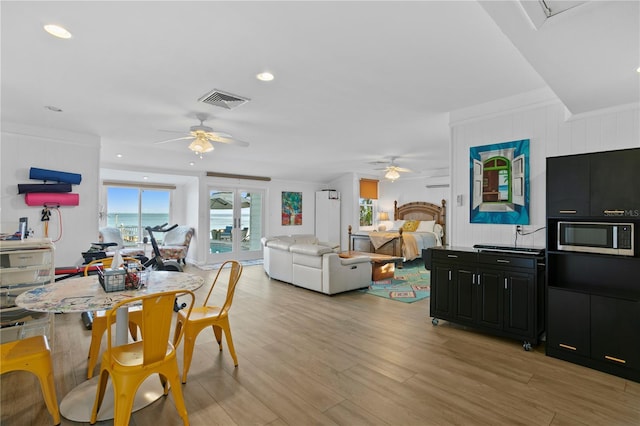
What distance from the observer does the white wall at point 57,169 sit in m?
4.33

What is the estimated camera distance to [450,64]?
9.25ft

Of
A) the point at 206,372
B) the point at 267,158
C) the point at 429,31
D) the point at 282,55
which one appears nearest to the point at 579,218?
the point at 429,31

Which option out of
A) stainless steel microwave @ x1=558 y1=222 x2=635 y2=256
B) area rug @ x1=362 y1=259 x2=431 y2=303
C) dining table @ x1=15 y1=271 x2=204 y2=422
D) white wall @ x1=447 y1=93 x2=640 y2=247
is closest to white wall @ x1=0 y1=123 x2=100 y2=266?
dining table @ x1=15 y1=271 x2=204 y2=422

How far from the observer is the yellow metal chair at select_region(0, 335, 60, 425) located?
1.93 metres

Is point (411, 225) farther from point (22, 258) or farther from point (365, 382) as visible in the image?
point (22, 258)

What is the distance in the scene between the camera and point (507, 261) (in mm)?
3271

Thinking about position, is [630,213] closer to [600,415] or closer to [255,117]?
A: [600,415]

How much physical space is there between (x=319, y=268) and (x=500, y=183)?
2921mm

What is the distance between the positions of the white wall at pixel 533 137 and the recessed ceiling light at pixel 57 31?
13.2 ft

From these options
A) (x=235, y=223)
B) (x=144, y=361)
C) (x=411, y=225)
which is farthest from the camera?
(x=411, y=225)

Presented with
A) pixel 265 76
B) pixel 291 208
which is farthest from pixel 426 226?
pixel 265 76

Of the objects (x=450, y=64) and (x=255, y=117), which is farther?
Result: (x=255, y=117)

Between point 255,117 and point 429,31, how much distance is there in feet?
8.57

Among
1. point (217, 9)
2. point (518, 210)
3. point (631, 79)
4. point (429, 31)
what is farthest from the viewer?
point (518, 210)
